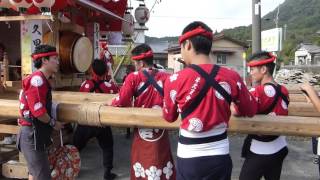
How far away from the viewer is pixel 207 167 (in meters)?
2.66

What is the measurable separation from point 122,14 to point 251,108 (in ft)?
24.3

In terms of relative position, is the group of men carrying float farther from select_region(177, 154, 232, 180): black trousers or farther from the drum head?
the drum head

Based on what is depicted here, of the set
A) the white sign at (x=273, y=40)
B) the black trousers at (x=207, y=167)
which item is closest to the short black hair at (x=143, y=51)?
the black trousers at (x=207, y=167)

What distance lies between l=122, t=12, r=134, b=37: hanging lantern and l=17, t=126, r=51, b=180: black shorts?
21.3ft

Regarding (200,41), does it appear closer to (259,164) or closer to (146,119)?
(146,119)

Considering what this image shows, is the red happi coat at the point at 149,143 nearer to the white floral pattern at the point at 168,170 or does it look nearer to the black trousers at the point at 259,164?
the white floral pattern at the point at 168,170

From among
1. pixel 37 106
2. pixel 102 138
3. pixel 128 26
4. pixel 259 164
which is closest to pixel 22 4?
pixel 102 138

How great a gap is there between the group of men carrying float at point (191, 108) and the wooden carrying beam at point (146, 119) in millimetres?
145

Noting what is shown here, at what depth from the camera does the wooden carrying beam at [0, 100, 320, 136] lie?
312 cm

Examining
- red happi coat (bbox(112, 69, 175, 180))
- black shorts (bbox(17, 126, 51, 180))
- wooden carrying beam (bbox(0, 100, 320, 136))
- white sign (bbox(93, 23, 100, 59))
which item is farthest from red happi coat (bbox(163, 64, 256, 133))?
white sign (bbox(93, 23, 100, 59))

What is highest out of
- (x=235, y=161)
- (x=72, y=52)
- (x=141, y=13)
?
(x=141, y=13)

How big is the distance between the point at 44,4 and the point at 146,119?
336cm

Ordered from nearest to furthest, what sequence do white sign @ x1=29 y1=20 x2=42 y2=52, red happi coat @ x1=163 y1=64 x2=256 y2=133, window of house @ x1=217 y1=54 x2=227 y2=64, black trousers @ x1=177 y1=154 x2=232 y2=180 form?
red happi coat @ x1=163 y1=64 x2=256 y2=133 → black trousers @ x1=177 y1=154 x2=232 y2=180 → white sign @ x1=29 y1=20 x2=42 y2=52 → window of house @ x1=217 y1=54 x2=227 y2=64

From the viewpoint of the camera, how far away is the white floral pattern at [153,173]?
4.15 m
